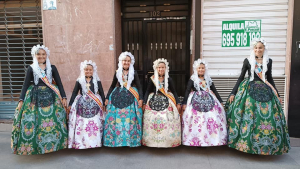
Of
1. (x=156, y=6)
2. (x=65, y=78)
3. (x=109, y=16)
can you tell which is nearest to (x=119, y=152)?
(x=65, y=78)

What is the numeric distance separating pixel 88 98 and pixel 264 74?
9.73ft

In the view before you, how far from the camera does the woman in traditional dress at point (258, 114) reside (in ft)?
10.8

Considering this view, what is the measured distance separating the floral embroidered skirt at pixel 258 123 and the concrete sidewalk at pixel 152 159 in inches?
8.5

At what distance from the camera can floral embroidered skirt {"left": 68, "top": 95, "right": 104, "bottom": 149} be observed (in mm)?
3557

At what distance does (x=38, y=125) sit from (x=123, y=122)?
4.47ft

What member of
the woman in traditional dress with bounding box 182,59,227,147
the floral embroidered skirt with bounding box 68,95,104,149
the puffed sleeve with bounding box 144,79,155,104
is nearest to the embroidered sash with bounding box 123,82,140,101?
the puffed sleeve with bounding box 144,79,155,104

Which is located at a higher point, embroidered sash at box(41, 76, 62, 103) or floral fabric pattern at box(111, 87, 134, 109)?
embroidered sash at box(41, 76, 62, 103)

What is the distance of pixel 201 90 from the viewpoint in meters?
3.77

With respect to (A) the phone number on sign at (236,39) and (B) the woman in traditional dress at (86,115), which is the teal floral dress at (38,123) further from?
(A) the phone number on sign at (236,39)

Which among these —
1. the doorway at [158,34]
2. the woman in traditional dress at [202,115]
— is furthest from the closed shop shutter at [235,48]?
the woman in traditional dress at [202,115]

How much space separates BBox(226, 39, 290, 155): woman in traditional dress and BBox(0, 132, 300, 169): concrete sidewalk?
22cm

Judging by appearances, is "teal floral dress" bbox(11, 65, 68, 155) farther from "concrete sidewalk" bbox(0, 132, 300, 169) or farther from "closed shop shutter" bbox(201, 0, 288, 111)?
"closed shop shutter" bbox(201, 0, 288, 111)

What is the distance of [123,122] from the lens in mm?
3594

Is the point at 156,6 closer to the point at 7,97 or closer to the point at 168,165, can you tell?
the point at 168,165
